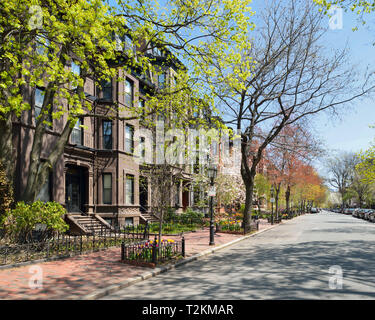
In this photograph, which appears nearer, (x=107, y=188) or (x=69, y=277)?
(x=69, y=277)

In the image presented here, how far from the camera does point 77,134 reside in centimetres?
2317

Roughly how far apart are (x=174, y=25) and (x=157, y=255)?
878 centimetres

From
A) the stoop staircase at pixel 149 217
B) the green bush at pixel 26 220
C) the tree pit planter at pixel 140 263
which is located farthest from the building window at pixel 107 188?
the tree pit planter at pixel 140 263

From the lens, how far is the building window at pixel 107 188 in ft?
82.0

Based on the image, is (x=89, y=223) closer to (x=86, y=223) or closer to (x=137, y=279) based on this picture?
(x=86, y=223)

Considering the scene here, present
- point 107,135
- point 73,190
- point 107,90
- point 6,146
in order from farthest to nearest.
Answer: point 107,90 → point 107,135 → point 73,190 → point 6,146

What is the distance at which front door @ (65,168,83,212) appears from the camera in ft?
74.8

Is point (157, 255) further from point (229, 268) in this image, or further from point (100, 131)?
point (100, 131)

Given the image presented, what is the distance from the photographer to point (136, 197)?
2719cm

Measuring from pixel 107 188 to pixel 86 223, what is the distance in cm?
405

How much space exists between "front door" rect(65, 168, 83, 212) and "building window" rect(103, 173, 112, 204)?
166 cm

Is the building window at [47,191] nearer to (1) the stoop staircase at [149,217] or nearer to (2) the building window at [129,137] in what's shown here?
(2) the building window at [129,137]

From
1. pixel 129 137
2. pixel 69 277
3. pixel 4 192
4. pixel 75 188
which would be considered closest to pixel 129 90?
pixel 129 137

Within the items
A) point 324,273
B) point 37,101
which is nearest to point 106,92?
point 37,101
